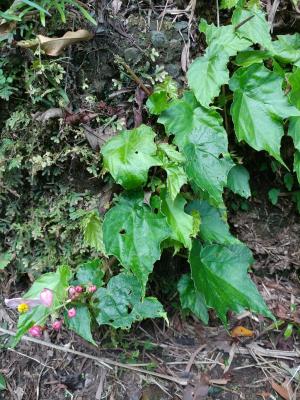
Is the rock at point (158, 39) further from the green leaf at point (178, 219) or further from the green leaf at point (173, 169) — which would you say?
the green leaf at point (178, 219)

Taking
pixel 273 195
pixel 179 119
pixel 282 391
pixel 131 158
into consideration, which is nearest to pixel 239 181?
pixel 273 195

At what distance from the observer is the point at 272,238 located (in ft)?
5.11

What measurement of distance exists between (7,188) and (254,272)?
2.88ft

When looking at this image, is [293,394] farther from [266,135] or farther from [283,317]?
[266,135]

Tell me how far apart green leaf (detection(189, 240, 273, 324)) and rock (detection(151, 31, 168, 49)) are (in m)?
0.62

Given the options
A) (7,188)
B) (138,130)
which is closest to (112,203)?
(138,130)

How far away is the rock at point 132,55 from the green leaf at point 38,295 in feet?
2.13

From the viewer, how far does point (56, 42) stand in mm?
1235

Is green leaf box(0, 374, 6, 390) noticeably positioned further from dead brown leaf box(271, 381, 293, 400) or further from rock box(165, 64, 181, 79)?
rock box(165, 64, 181, 79)

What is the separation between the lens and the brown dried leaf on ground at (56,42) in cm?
123

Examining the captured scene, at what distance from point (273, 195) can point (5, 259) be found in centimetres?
93

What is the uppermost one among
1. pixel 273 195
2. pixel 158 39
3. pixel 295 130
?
pixel 158 39

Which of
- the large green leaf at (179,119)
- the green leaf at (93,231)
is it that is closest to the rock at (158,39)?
the large green leaf at (179,119)

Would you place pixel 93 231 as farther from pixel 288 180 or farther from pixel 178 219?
pixel 288 180
